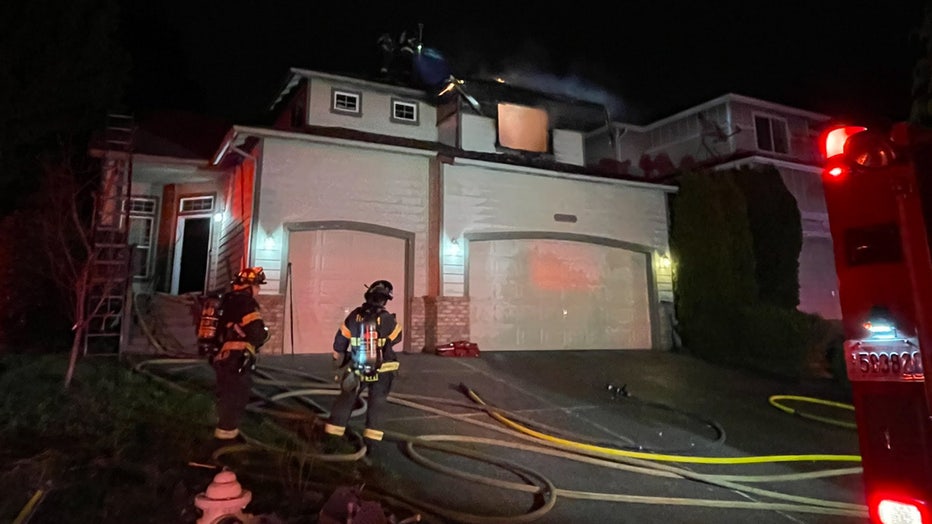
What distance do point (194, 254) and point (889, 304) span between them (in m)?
14.6

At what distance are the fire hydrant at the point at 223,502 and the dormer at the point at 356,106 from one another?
9843 millimetres

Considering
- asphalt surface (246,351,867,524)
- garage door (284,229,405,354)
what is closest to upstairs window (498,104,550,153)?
garage door (284,229,405,354)

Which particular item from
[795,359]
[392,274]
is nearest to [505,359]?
[392,274]

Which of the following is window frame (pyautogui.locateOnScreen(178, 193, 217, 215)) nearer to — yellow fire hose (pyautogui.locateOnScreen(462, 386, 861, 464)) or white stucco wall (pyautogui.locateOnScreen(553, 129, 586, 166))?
white stucco wall (pyautogui.locateOnScreen(553, 129, 586, 166))

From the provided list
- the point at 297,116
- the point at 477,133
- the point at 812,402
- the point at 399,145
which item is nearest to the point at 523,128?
the point at 477,133

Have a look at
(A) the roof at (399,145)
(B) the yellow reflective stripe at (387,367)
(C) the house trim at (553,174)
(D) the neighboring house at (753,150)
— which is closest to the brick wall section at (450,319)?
(C) the house trim at (553,174)

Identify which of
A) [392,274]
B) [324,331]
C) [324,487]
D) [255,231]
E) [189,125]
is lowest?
[324,487]

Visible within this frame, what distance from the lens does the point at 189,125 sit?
50.9 ft

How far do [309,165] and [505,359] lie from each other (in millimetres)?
5362

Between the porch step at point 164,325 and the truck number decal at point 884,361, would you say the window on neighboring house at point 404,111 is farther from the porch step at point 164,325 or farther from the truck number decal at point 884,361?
the truck number decal at point 884,361

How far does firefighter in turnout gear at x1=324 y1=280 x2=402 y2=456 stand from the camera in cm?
508

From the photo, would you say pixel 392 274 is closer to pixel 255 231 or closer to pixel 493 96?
pixel 255 231

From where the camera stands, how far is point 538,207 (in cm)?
1259

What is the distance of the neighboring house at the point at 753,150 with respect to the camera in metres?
15.1
